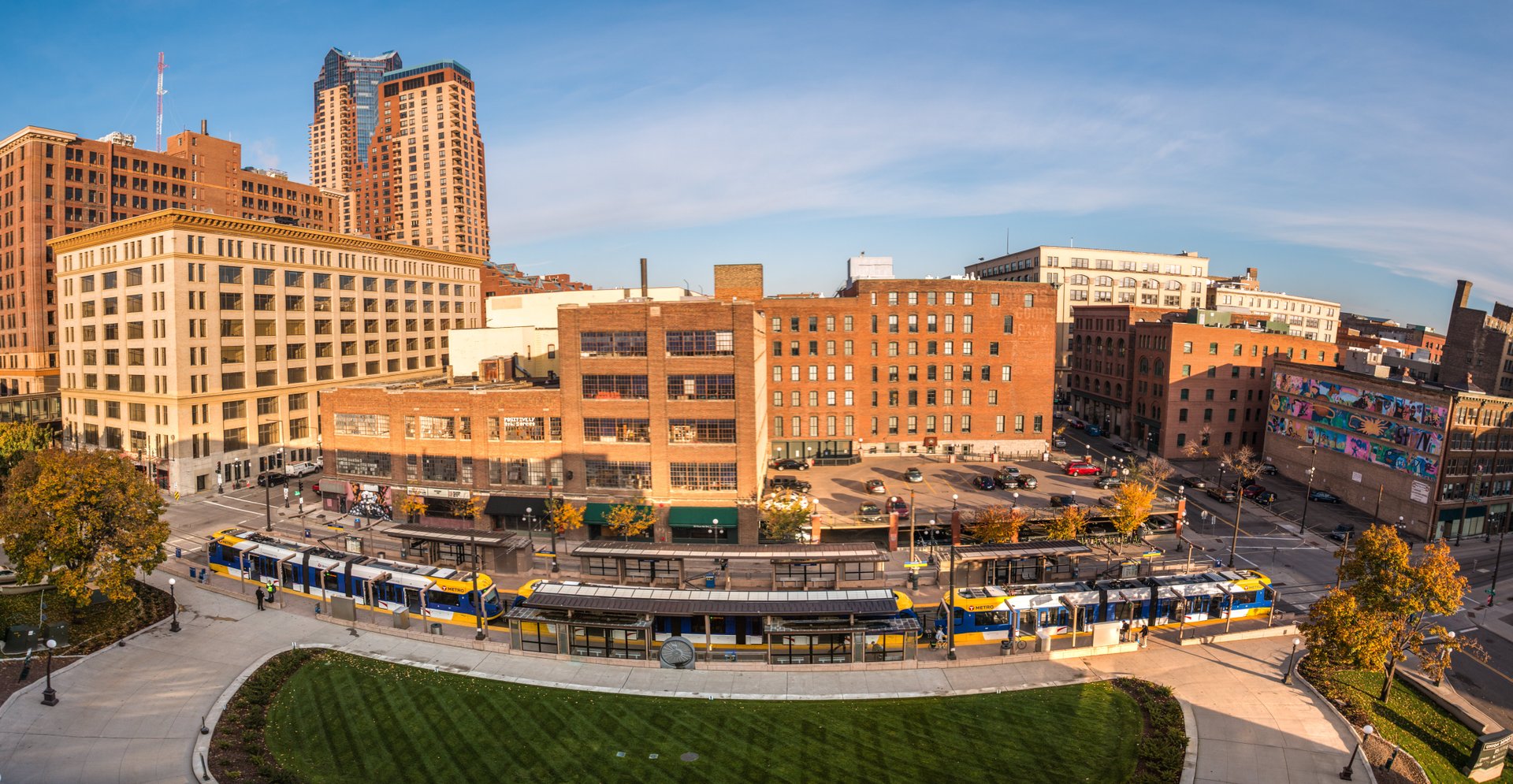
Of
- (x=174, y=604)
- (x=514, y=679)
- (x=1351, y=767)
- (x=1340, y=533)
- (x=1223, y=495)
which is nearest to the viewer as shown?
(x=1351, y=767)

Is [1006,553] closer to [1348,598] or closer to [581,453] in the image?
[1348,598]

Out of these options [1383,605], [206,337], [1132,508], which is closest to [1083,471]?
[1132,508]

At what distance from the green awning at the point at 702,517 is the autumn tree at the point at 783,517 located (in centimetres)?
244

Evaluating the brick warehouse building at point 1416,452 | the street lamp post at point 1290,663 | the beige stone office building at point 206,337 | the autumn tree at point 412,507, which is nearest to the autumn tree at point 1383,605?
the street lamp post at point 1290,663

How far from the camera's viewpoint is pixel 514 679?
32656 millimetres

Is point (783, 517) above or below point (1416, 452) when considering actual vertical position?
below

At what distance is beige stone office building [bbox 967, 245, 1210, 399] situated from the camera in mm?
116438

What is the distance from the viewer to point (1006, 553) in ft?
143

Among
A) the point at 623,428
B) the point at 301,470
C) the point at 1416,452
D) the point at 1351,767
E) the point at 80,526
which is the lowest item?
the point at 1351,767

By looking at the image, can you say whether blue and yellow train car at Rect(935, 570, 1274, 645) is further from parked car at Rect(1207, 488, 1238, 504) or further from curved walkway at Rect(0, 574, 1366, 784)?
parked car at Rect(1207, 488, 1238, 504)

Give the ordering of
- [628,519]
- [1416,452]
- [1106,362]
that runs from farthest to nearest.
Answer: [1106,362]
[1416,452]
[628,519]

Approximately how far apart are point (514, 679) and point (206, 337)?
5920 cm

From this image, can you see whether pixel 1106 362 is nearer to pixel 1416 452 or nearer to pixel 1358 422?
pixel 1358 422

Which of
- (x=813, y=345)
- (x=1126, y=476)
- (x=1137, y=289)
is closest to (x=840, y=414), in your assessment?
(x=813, y=345)
